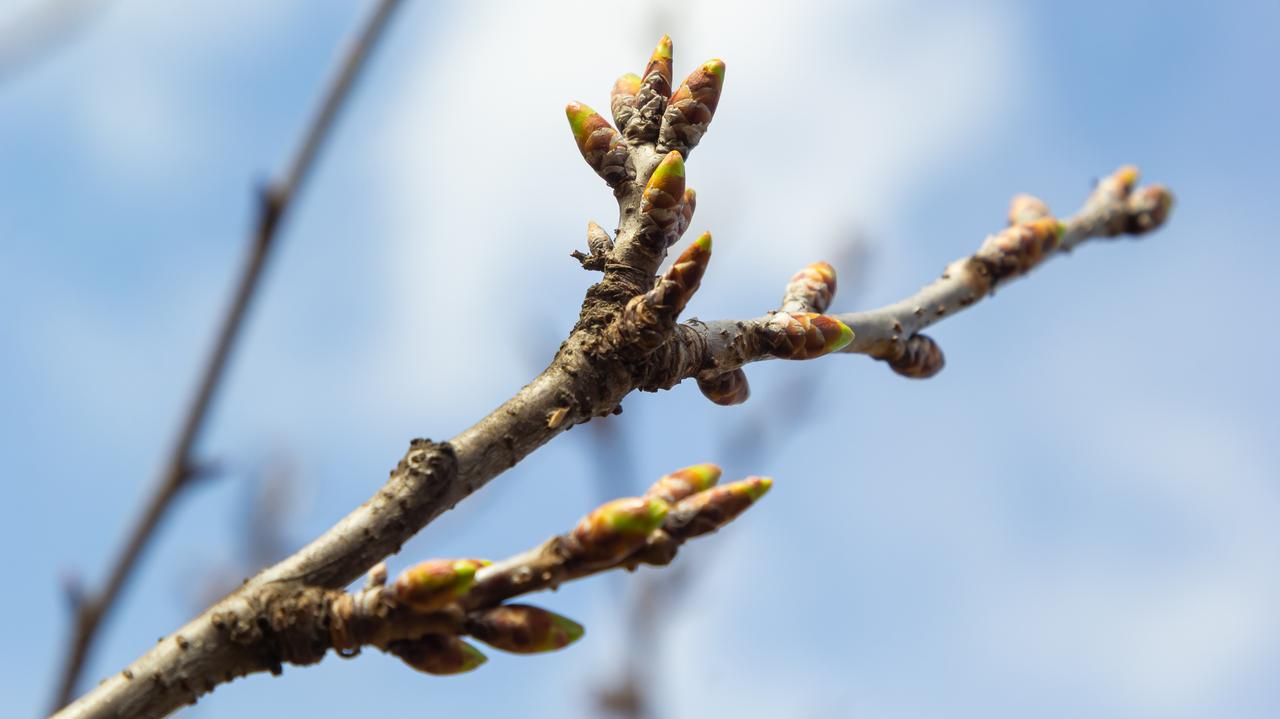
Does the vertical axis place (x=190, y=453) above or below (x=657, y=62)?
below

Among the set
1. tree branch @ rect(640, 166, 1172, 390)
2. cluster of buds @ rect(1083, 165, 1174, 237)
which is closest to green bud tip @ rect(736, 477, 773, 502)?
tree branch @ rect(640, 166, 1172, 390)

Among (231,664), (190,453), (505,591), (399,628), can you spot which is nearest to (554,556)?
(505,591)

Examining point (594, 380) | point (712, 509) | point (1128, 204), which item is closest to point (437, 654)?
point (712, 509)

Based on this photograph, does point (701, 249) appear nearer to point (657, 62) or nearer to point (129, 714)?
point (657, 62)

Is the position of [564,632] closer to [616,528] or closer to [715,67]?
[616,528]

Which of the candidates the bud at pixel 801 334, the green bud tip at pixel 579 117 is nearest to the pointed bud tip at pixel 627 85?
the green bud tip at pixel 579 117

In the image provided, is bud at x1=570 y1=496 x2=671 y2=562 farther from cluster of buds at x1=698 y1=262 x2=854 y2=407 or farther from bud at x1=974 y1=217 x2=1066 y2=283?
bud at x1=974 y1=217 x2=1066 y2=283

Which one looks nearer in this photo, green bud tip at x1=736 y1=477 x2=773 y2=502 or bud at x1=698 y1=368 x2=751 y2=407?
green bud tip at x1=736 y1=477 x2=773 y2=502
